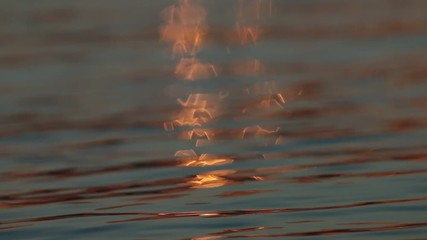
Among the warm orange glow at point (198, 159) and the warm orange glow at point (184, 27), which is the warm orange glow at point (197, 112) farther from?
the warm orange glow at point (184, 27)

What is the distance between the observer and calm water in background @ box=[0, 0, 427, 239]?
277 inches

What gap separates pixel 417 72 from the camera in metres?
10.9

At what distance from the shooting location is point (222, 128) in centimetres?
947

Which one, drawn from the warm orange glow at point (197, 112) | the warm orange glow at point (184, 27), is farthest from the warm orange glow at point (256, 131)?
the warm orange glow at point (184, 27)

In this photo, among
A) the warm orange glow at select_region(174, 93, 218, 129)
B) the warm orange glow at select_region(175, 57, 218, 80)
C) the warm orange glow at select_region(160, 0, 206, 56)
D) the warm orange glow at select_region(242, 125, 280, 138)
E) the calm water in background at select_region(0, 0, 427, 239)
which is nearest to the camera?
the calm water in background at select_region(0, 0, 427, 239)

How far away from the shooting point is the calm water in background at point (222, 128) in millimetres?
7035

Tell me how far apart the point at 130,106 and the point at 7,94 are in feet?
3.51

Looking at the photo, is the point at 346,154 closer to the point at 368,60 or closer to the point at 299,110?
the point at 299,110

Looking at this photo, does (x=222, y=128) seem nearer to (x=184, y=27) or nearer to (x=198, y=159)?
(x=198, y=159)

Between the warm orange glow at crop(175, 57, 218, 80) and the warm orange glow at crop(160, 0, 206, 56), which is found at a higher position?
the warm orange glow at crop(160, 0, 206, 56)

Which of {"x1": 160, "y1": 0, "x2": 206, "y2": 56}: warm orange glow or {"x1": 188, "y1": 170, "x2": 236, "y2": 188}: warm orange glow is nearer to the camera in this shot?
{"x1": 188, "y1": 170, "x2": 236, "y2": 188}: warm orange glow

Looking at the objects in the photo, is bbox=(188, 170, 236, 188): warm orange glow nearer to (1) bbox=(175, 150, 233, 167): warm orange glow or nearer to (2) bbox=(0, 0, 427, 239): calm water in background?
(2) bbox=(0, 0, 427, 239): calm water in background

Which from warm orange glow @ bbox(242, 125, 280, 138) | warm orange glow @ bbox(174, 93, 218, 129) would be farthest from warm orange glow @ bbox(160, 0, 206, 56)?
warm orange glow @ bbox(242, 125, 280, 138)

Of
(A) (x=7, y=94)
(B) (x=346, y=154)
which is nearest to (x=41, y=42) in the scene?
(A) (x=7, y=94)
